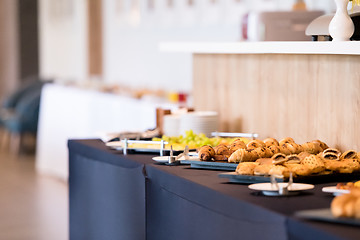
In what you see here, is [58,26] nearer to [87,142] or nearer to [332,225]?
[87,142]

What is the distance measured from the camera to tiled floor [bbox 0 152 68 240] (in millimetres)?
4758

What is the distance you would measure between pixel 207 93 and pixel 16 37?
29.5 ft

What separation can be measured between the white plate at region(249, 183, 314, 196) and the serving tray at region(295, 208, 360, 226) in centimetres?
21

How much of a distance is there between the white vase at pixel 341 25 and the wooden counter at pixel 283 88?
0.20 ft

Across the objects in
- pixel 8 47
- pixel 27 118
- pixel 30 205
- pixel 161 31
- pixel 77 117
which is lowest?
pixel 30 205

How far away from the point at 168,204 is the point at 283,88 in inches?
34.8

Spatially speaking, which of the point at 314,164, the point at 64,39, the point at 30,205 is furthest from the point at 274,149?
the point at 64,39


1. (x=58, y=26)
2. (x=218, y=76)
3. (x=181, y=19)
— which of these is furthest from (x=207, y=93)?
(x=58, y=26)

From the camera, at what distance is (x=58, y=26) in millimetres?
9602

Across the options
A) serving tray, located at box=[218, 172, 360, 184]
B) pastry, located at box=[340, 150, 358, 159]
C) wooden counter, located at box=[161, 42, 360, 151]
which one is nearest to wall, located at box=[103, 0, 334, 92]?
wooden counter, located at box=[161, 42, 360, 151]

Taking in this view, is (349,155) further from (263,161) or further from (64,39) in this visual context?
(64,39)

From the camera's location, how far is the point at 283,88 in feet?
9.61

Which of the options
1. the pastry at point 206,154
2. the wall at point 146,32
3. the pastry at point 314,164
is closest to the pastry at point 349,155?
the pastry at point 314,164

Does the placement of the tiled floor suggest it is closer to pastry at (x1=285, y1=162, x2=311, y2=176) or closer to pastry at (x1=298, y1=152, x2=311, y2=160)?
pastry at (x1=298, y1=152, x2=311, y2=160)
